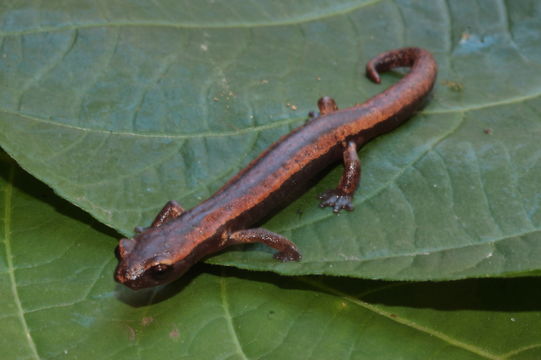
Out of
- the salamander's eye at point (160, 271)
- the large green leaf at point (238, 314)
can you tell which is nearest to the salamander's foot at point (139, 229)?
the salamander's eye at point (160, 271)

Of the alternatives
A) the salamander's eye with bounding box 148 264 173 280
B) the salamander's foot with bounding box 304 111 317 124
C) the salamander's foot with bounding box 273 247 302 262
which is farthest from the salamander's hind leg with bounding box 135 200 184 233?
the salamander's foot with bounding box 304 111 317 124

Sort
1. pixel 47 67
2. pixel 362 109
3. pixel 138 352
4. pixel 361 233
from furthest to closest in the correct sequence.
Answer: pixel 362 109, pixel 47 67, pixel 361 233, pixel 138 352

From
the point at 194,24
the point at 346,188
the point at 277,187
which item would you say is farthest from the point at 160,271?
the point at 194,24

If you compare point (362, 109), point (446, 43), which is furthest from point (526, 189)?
point (446, 43)

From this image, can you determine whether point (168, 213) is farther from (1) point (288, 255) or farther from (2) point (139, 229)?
(1) point (288, 255)

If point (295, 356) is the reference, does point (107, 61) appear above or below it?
above

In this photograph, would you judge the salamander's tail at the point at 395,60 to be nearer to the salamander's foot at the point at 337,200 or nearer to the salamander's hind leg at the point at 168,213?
the salamander's foot at the point at 337,200

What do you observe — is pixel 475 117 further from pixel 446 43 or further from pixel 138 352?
pixel 138 352
